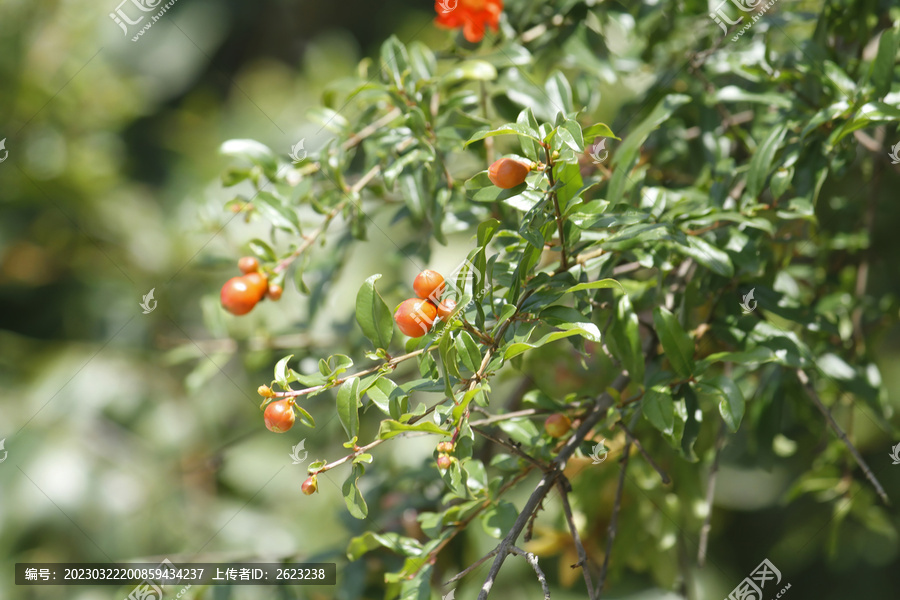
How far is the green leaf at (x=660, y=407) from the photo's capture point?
1.75ft

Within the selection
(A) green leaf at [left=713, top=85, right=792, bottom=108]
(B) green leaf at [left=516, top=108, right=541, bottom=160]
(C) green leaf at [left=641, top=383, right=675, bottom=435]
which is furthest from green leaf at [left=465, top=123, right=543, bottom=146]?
(A) green leaf at [left=713, top=85, right=792, bottom=108]

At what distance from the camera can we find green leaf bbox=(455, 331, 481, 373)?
45 centimetres

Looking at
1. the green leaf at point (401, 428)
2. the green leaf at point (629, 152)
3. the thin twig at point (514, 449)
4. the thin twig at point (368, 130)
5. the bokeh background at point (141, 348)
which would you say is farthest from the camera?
the bokeh background at point (141, 348)

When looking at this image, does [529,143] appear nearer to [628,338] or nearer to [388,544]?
[628,338]

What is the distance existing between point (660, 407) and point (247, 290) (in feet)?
1.41

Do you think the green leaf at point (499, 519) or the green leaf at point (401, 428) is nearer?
the green leaf at point (401, 428)

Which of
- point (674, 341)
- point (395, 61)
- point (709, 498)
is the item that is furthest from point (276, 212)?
point (709, 498)

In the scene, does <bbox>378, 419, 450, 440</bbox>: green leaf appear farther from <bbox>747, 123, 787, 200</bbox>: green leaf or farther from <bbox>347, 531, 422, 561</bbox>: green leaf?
<bbox>747, 123, 787, 200</bbox>: green leaf

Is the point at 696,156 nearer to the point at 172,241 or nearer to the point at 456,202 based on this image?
the point at 456,202

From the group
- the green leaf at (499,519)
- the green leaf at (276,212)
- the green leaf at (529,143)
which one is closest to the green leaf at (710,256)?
the green leaf at (529,143)

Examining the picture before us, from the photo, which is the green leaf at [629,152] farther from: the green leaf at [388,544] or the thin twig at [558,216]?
the green leaf at [388,544]

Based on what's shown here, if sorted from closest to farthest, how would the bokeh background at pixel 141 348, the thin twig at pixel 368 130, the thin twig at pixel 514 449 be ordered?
the thin twig at pixel 514 449, the thin twig at pixel 368 130, the bokeh background at pixel 141 348

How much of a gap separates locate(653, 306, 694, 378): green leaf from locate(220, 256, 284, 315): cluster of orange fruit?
402 mm

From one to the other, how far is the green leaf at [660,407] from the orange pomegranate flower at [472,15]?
0.42m
